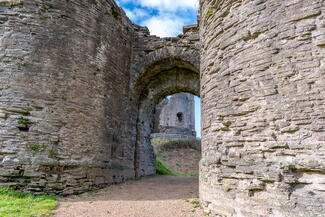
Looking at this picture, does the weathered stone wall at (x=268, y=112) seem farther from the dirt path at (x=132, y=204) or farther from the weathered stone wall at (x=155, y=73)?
the weathered stone wall at (x=155, y=73)

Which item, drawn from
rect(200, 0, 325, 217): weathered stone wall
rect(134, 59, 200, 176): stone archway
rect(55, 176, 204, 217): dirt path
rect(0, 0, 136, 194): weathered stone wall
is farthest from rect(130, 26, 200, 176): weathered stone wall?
rect(200, 0, 325, 217): weathered stone wall

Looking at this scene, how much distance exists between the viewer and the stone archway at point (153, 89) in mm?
9594

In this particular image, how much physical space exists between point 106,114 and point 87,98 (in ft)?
2.97

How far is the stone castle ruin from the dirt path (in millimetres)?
572

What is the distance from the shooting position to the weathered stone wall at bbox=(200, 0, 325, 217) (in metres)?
2.96

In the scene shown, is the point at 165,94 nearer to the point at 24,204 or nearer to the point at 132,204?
the point at 132,204

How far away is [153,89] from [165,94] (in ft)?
2.28

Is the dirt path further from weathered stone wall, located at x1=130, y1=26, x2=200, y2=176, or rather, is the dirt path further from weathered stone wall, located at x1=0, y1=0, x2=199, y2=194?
weathered stone wall, located at x1=130, y1=26, x2=200, y2=176

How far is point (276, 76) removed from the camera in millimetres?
3377

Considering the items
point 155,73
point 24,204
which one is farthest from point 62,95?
point 155,73

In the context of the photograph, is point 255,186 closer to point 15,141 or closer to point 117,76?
point 15,141

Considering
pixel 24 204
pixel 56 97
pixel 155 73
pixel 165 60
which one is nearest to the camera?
pixel 24 204

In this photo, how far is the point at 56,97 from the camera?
20.1 ft

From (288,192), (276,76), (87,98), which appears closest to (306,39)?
(276,76)
